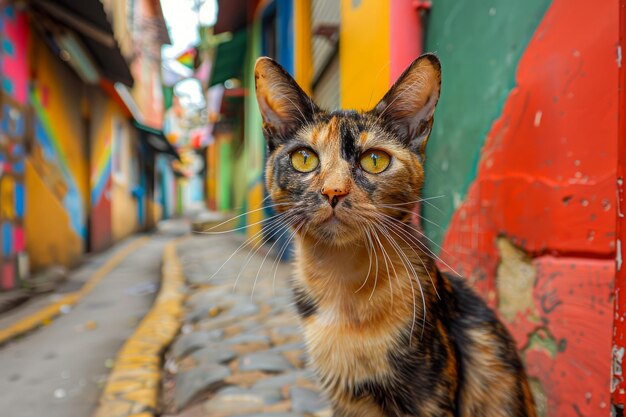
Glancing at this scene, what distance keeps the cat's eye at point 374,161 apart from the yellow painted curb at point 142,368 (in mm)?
1720

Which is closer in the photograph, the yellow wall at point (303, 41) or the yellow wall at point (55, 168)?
the yellow wall at point (303, 41)

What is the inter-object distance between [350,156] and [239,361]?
1862mm

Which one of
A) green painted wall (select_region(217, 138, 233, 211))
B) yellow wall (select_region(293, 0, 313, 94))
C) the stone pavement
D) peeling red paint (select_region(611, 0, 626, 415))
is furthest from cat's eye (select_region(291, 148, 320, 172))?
green painted wall (select_region(217, 138, 233, 211))

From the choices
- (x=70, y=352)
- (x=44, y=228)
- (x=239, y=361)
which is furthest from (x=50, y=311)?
(x=239, y=361)

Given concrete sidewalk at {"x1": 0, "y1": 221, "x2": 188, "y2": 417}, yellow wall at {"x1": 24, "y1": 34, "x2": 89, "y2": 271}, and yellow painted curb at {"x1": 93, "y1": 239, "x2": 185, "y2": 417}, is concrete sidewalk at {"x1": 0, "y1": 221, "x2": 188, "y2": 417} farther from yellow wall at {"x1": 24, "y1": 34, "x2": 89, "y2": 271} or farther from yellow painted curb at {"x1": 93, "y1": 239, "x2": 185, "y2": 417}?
yellow wall at {"x1": 24, "y1": 34, "x2": 89, "y2": 271}

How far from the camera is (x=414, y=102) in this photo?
1312mm

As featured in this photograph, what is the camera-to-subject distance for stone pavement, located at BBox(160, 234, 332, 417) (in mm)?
2084

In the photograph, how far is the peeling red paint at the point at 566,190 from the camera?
4.50ft

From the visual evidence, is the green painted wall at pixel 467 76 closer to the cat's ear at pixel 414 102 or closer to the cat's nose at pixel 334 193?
the cat's ear at pixel 414 102

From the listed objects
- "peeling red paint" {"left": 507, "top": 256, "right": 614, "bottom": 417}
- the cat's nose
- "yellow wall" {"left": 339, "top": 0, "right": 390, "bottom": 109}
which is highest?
"yellow wall" {"left": 339, "top": 0, "right": 390, "bottom": 109}

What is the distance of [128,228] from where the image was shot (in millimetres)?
12578

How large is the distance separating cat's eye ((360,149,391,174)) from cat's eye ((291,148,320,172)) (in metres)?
0.16

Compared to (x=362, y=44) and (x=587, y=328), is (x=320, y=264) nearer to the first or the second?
(x=587, y=328)

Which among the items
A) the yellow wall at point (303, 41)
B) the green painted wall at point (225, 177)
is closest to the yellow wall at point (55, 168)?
the yellow wall at point (303, 41)
